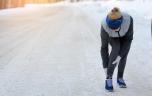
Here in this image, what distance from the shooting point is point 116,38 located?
25.5ft

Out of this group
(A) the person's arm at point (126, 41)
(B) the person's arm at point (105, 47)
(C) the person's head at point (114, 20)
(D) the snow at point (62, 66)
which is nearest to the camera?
(C) the person's head at point (114, 20)

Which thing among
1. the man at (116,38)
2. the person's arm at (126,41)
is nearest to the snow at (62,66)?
the man at (116,38)

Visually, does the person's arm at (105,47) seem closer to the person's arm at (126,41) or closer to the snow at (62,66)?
the person's arm at (126,41)

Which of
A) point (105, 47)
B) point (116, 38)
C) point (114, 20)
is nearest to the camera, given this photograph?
point (114, 20)

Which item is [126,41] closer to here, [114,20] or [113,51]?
[113,51]

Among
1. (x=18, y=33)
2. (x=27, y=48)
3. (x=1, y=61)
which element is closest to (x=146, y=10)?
(x=18, y=33)

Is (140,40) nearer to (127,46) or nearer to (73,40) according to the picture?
(73,40)

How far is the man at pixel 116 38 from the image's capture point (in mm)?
7562

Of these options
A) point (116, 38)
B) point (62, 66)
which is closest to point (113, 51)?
point (116, 38)

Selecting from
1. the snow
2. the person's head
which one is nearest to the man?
the person's head

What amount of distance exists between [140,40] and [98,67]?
5512mm

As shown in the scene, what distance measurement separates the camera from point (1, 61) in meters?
11.1

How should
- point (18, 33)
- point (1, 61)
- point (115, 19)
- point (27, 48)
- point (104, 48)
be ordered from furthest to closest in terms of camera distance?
point (18, 33)
point (27, 48)
point (1, 61)
point (104, 48)
point (115, 19)

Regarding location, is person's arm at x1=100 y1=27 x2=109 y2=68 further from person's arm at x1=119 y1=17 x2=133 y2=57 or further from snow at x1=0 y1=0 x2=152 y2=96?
snow at x1=0 y1=0 x2=152 y2=96
